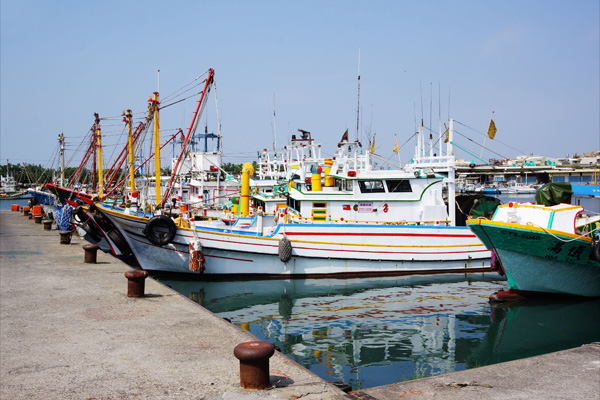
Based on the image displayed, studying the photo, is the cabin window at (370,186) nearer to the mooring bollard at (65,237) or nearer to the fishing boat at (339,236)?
the fishing boat at (339,236)

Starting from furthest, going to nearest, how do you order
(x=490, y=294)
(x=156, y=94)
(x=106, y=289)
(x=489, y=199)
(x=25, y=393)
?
(x=156, y=94) < (x=489, y=199) < (x=490, y=294) < (x=106, y=289) < (x=25, y=393)

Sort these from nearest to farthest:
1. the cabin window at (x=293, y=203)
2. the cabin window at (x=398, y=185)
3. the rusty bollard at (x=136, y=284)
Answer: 1. the rusty bollard at (x=136, y=284)
2. the cabin window at (x=398, y=185)
3. the cabin window at (x=293, y=203)

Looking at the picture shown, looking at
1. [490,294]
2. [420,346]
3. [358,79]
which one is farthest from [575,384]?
[358,79]

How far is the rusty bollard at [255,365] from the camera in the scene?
17.0ft

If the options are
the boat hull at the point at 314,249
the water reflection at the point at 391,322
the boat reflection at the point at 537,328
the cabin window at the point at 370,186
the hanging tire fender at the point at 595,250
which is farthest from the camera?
the cabin window at the point at 370,186

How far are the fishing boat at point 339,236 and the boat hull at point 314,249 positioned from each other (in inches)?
1.4

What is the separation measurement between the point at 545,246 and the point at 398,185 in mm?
6422

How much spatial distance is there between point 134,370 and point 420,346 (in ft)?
22.1

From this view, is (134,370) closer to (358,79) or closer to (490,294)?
(490,294)

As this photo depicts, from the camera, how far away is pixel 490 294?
15992 millimetres

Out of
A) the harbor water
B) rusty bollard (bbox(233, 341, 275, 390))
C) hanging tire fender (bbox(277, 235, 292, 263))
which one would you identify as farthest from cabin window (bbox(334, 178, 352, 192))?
rusty bollard (bbox(233, 341, 275, 390))

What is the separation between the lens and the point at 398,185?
63.4ft

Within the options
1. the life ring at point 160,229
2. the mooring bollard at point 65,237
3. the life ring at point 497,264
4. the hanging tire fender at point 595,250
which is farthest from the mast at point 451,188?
the mooring bollard at point 65,237

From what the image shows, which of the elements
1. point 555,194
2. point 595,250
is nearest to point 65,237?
point 555,194
